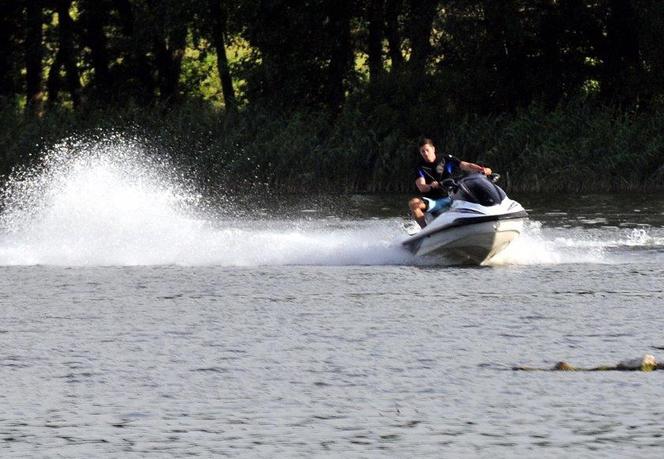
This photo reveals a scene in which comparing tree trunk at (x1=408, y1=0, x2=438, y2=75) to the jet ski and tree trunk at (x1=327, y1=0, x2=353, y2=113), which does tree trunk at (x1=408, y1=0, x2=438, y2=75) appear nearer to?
tree trunk at (x1=327, y1=0, x2=353, y2=113)

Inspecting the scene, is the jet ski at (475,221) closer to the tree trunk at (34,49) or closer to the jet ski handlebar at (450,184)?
the jet ski handlebar at (450,184)

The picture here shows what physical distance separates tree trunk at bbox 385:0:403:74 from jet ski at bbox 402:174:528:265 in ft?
83.6

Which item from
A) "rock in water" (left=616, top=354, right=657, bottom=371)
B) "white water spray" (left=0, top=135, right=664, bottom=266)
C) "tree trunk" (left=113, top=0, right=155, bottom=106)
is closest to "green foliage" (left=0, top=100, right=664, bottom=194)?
"white water spray" (left=0, top=135, right=664, bottom=266)

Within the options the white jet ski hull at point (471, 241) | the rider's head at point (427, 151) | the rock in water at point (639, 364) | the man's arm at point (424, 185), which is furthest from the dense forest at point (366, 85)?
the rock in water at point (639, 364)

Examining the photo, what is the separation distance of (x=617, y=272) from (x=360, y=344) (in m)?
6.12

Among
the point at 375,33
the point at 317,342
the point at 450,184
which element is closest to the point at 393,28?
the point at 375,33

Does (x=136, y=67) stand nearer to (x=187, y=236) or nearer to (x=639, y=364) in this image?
(x=187, y=236)

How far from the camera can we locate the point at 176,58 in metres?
51.6

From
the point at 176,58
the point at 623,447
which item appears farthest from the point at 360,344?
the point at 176,58

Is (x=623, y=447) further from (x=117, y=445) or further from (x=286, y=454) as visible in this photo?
(x=117, y=445)

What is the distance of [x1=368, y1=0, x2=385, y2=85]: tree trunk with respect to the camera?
1737 inches

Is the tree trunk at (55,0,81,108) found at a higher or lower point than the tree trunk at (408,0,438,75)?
higher

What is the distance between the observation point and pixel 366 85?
131 ft

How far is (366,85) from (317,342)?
28.2 metres
